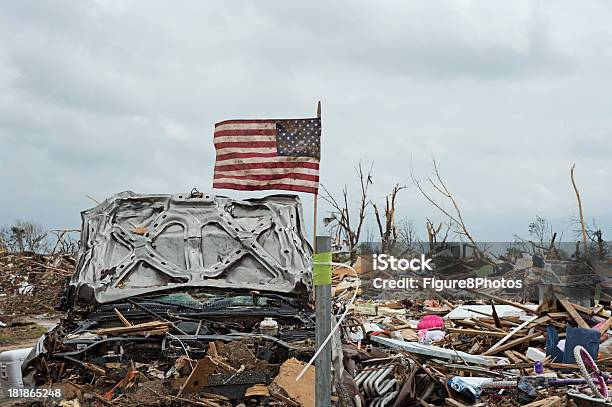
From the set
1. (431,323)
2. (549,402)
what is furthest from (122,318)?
(431,323)

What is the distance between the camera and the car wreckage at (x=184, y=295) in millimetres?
4871

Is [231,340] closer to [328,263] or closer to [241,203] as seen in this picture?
[328,263]

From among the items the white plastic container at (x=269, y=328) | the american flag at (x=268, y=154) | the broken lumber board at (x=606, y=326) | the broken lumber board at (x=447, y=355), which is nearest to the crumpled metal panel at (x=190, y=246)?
the american flag at (x=268, y=154)

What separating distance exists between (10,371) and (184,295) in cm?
150

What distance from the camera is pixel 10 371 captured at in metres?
5.46

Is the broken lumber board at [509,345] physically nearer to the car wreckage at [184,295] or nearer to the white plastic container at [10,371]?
the car wreckage at [184,295]

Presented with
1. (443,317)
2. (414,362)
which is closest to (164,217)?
(414,362)

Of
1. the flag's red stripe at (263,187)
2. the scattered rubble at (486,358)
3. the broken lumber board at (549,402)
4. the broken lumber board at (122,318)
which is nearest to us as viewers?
the flag's red stripe at (263,187)

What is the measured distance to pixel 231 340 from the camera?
4996 mm

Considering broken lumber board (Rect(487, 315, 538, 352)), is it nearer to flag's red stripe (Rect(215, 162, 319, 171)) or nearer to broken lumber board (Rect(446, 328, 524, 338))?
broken lumber board (Rect(446, 328, 524, 338))

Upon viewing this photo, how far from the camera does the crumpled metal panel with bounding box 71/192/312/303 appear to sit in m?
6.35

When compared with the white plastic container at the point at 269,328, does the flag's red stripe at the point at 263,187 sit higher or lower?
higher

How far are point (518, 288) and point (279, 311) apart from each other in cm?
1200

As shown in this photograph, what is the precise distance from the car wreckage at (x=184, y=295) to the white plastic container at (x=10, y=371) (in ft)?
1.04
